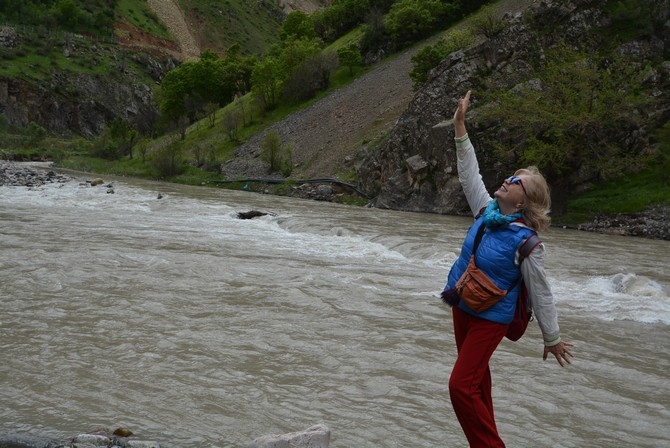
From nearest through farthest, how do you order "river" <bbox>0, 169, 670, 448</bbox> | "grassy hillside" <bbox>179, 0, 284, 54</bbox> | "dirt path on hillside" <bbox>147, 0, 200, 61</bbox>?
"river" <bbox>0, 169, 670, 448</bbox> < "dirt path on hillside" <bbox>147, 0, 200, 61</bbox> < "grassy hillside" <bbox>179, 0, 284, 54</bbox>

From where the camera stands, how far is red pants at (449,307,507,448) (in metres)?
4.64

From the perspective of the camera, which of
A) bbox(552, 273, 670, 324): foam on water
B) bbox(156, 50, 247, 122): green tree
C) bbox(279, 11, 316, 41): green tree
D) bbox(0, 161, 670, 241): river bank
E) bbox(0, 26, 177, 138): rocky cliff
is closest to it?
bbox(552, 273, 670, 324): foam on water

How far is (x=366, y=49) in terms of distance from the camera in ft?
234

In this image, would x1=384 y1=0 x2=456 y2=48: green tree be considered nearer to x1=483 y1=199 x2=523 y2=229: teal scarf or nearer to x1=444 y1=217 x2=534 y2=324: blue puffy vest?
x1=483 y1=199 x2=523 y2=229: teal scarf

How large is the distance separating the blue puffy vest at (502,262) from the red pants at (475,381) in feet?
0.29

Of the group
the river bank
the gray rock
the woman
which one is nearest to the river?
the gray rock

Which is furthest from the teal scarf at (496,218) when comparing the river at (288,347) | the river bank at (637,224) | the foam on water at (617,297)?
the river bank at (637,224)

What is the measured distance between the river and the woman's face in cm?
281

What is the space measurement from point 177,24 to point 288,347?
167554 mm

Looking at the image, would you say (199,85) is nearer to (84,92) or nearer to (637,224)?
(84,92)

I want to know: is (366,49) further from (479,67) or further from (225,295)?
(225,295)

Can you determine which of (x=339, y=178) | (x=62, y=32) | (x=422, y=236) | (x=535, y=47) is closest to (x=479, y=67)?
(x=535, y=47)

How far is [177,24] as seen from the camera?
537 ft

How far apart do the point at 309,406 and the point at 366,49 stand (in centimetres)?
6756
